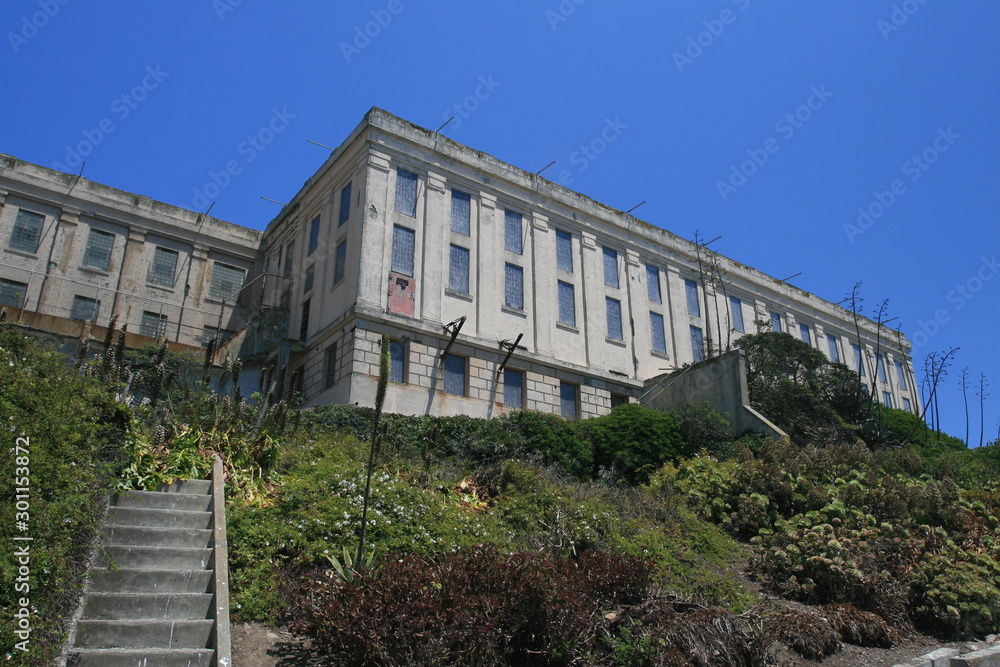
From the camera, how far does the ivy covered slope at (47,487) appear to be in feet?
16.6

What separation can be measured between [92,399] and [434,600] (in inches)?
169

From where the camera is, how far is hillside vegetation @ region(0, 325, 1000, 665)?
20.0 feet

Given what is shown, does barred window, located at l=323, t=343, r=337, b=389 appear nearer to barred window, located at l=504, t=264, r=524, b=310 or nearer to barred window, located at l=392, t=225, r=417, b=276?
barred window, located at l=392, t=225, r=417, b=276

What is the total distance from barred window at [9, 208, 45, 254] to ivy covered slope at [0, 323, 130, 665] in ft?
70.0

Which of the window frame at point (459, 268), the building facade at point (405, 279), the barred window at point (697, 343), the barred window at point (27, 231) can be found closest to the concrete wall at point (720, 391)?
the building facade at point (405, 279)

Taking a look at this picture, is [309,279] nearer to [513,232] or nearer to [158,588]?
[513,232]

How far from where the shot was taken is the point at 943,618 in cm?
893

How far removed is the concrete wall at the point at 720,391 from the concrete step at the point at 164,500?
15800 mm

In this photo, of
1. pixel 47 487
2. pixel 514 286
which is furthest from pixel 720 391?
pixel 47 487

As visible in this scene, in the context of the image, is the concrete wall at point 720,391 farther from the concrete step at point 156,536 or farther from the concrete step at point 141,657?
the concrete step at point 141,657

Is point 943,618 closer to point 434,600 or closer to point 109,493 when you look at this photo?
point 434,600

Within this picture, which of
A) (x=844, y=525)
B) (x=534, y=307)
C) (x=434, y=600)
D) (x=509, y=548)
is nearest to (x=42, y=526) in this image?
(x=434, y=600)

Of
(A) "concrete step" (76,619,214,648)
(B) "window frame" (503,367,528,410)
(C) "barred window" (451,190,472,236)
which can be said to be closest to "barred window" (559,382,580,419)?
(B) "window frame" (503,367,528,410)

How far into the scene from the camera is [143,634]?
20.0ft
